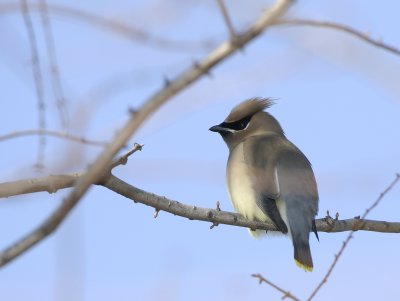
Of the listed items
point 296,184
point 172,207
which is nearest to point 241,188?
point 296,184

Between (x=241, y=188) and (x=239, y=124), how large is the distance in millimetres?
1034

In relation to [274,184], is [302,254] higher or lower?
lower

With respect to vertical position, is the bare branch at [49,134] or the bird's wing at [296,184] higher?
the bird's wing at [296,184]

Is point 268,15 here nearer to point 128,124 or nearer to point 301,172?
point 128,124

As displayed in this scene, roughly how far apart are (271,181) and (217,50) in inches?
142

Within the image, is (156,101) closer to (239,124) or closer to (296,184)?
(296,184)

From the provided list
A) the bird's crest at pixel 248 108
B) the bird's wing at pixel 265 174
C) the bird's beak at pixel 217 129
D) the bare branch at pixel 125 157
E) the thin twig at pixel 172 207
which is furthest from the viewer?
the bird's crest at pixel 248 108

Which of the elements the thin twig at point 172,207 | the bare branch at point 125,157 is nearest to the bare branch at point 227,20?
the thin twig at point 172,207

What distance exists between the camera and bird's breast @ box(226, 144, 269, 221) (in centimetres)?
515

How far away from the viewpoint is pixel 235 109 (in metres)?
6.34

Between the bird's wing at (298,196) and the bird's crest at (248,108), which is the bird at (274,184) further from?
the bird's crest at (248,108)

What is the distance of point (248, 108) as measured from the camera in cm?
636

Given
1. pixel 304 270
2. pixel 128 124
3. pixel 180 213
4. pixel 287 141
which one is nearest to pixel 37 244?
pixel 128 124

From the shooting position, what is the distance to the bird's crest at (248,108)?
6277 mm
